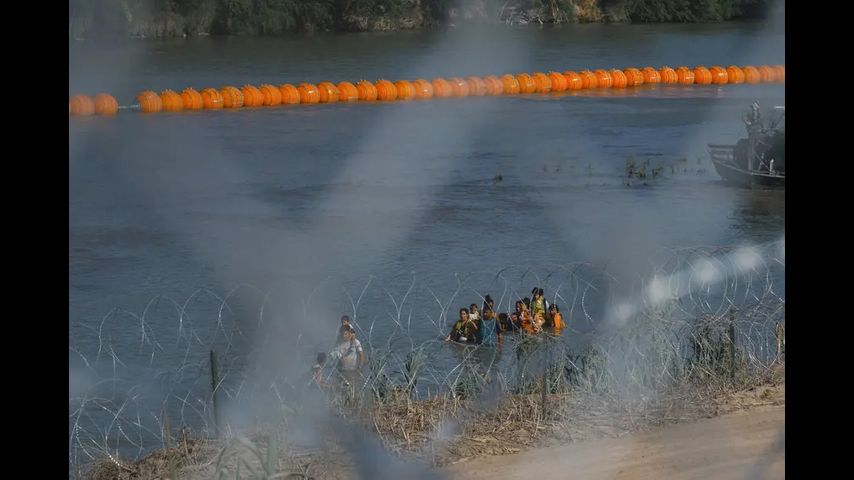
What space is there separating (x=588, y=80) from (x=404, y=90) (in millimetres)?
4904

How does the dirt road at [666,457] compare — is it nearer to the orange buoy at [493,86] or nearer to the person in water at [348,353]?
the person in water at [348,353]

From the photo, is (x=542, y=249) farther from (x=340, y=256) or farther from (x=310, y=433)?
(x=310, y=433)

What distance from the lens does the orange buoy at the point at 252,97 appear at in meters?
27.4

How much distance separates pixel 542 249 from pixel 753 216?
13.6ft

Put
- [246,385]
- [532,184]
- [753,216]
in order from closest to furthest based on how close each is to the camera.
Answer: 1. [246,385]
2. [753,216]
3. [532,184]

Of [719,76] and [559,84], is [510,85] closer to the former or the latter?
[559,84]

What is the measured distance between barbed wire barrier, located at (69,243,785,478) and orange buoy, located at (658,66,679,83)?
1913 cm

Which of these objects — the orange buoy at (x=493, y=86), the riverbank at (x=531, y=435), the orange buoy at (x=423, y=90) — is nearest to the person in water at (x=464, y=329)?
the riverbank at (x=531, y=435)

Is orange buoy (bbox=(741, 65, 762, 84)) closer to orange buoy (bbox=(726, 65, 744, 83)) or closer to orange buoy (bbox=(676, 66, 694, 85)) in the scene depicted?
orange buoy (bbox=(726, 65, 744, 83))

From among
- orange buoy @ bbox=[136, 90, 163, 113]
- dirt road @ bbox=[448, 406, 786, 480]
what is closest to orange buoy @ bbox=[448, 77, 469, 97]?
orange buoy @ bbox=[136, 90, 163, 113]
